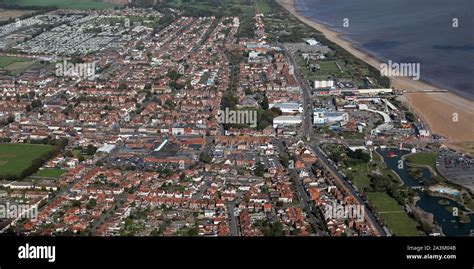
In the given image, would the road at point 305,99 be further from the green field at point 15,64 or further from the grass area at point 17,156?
the green field at point 15,64

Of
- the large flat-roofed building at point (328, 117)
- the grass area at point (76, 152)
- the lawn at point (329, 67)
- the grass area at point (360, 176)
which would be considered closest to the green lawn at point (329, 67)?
the lawn at point (329, 67)

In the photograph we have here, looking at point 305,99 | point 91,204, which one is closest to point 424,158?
point 305,99

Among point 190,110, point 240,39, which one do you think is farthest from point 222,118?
point 240,39

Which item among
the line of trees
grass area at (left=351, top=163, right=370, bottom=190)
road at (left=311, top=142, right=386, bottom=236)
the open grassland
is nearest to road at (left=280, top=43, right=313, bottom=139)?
road at (left=311, top=142, right=386, bottom=236)

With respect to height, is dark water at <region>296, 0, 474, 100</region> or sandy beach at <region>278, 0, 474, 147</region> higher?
dark water at <region>296, 0, 474, 100</region>

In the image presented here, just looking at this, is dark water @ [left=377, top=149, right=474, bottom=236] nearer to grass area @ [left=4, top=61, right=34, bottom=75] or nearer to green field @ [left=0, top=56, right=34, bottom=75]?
grass area @ [left=4, top=61, right=34, bottom=75]
